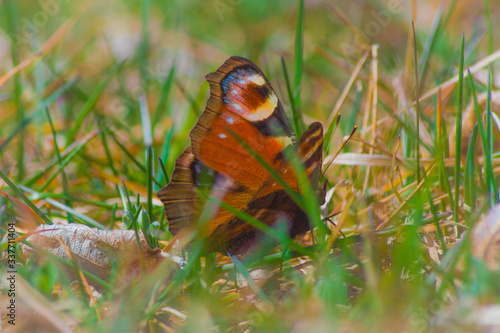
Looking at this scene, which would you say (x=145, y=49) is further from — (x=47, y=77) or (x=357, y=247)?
(x=357, y=247)

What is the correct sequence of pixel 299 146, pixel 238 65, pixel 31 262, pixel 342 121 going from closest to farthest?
pixel 31 262 → pixel 299 146 → pixel 238 65 → pixel 342 121

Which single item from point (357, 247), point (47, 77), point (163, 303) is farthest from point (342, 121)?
point (47, 77)

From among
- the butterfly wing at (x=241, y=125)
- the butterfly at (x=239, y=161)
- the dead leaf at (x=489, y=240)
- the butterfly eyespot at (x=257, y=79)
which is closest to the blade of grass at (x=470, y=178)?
the dead leaf at (x=489, y=240)

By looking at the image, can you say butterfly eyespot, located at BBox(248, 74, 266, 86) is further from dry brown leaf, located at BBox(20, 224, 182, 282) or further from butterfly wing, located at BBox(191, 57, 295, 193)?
dry brown leaf, located at BBox(20, 224, 182, 282)

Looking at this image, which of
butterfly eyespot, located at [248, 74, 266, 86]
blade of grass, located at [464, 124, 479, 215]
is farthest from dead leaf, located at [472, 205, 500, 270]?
butterfly eyespot, located at [248, 74, 266, 86]

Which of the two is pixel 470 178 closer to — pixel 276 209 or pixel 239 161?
pixel 276 209

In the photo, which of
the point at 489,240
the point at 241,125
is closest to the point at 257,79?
the point at 241,125
